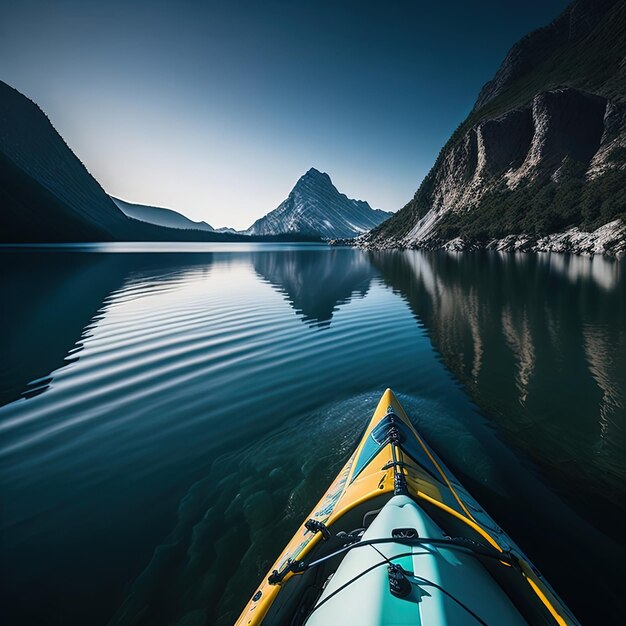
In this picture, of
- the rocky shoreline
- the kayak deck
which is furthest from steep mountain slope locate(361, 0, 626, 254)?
the kayak deck

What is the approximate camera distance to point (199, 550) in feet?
15.3

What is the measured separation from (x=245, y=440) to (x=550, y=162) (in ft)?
343

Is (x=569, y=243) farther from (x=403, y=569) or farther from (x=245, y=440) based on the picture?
(x=403, y=569)

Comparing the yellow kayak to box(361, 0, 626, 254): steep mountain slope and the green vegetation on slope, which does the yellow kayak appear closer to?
box(361, 0, 626, 254): steep mountain slope

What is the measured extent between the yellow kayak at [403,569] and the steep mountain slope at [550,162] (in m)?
60.3

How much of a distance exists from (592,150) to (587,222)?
36.5 m

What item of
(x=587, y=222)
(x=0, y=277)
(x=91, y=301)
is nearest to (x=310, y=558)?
(x=91, y=301)

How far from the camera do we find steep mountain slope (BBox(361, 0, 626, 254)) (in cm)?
5728

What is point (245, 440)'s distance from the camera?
7355mm

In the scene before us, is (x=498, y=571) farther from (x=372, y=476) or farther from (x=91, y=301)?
(x=91, y=301)

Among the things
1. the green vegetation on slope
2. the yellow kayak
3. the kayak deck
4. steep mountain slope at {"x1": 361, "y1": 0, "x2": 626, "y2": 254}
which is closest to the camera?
the kayak deck

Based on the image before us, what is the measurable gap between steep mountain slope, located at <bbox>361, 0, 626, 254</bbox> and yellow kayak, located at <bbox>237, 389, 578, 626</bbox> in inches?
2373

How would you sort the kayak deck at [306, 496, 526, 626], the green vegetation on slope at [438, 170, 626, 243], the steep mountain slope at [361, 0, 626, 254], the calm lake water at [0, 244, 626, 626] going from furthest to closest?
the steep mountain slope at [361, 0, 626, 254]
the green vegetation on slope at [438, 170, 626, 243]
the calm lake water at [0, 244, 626, 626]
the kayak deck at [306, 496, 526, 626]

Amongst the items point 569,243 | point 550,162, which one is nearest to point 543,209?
point 569,243
